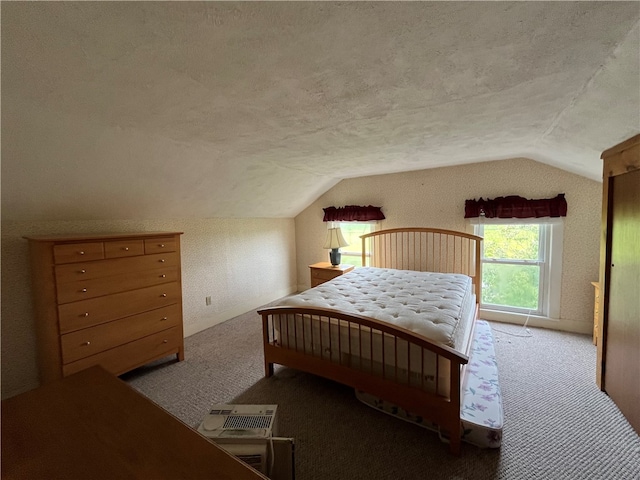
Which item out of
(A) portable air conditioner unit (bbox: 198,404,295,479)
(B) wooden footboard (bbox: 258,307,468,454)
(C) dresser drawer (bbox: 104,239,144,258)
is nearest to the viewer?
(A) portable air conditioner unit (bbox: 198,404,295,479)

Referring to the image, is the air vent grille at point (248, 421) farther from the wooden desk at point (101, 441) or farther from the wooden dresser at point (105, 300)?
the wooden dresser at point (105, 300)

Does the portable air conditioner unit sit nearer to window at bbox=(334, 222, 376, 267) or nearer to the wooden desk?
the wooden desk

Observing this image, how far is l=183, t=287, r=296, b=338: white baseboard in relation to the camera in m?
3.43

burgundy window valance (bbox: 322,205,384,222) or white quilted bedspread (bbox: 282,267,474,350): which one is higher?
burgundy window valance (bbox: 322,205,384,222)

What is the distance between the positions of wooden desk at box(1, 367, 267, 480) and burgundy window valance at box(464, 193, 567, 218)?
3.68 metres

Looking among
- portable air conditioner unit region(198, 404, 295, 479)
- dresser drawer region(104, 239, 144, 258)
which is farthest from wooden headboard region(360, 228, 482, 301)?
portable air conditioner unit region(198, 404, 295, 479)

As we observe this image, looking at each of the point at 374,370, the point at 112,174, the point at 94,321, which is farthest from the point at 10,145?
the point at 374,370

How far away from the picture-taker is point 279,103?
1.72 m

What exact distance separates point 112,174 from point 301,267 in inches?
136

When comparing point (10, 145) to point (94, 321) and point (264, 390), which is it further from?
point (264, 390)

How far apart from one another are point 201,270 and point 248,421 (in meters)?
2.51

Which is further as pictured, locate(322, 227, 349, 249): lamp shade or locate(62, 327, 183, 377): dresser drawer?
locate(322, 227, 349, 249): lamp shade

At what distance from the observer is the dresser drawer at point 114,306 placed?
81.4 inches

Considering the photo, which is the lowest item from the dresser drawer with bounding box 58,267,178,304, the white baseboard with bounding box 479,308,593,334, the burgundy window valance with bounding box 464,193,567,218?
the white baseboard with bounding box 479,308,593,334
